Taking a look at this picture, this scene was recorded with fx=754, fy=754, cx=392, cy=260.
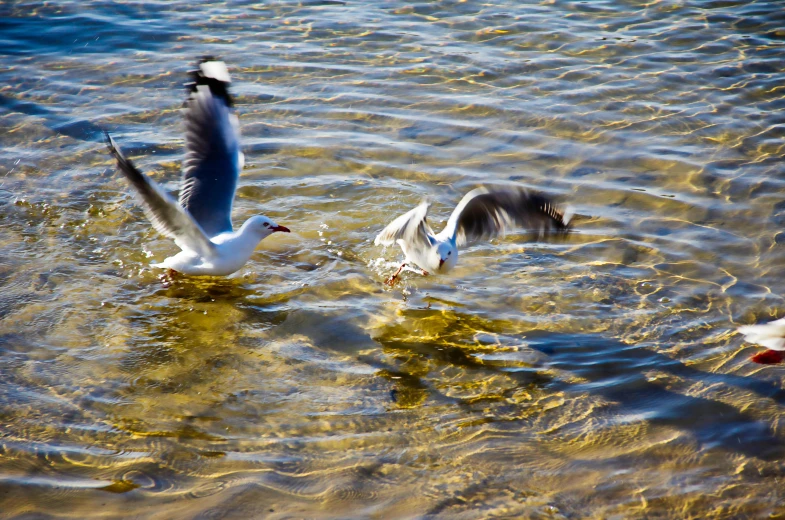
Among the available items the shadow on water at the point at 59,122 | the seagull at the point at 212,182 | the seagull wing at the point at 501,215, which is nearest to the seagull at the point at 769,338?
the seagull wing at the point at 501,215

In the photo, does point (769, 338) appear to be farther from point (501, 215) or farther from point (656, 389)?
point (501, 215)

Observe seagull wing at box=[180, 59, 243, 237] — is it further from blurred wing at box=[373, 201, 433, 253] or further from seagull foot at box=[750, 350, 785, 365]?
seagull foot at box=[750, 350, 785, 365]

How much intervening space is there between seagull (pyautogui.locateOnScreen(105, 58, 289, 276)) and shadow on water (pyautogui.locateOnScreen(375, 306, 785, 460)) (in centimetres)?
147

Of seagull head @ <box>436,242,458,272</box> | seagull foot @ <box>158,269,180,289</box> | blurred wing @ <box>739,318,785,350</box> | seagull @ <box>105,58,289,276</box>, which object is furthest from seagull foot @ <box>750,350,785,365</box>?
seagull foot @ <box>158,269,180,289</box>

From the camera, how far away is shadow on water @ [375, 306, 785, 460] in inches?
188

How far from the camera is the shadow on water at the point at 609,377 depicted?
15.7ft

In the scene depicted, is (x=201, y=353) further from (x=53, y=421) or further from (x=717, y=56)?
(x=717, y=56)

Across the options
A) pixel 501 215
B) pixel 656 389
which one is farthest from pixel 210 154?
pixel 656 389

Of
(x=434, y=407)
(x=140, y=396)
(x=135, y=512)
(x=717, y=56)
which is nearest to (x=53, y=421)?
(x=140, y=396)

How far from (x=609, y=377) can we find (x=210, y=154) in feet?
12.9

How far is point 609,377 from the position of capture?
17.3ft

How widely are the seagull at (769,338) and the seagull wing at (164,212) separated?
411 centimetres

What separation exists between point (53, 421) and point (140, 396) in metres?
0.54

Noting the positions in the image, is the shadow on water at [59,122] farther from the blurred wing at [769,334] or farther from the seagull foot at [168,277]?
the blurred wing at [769,334]
